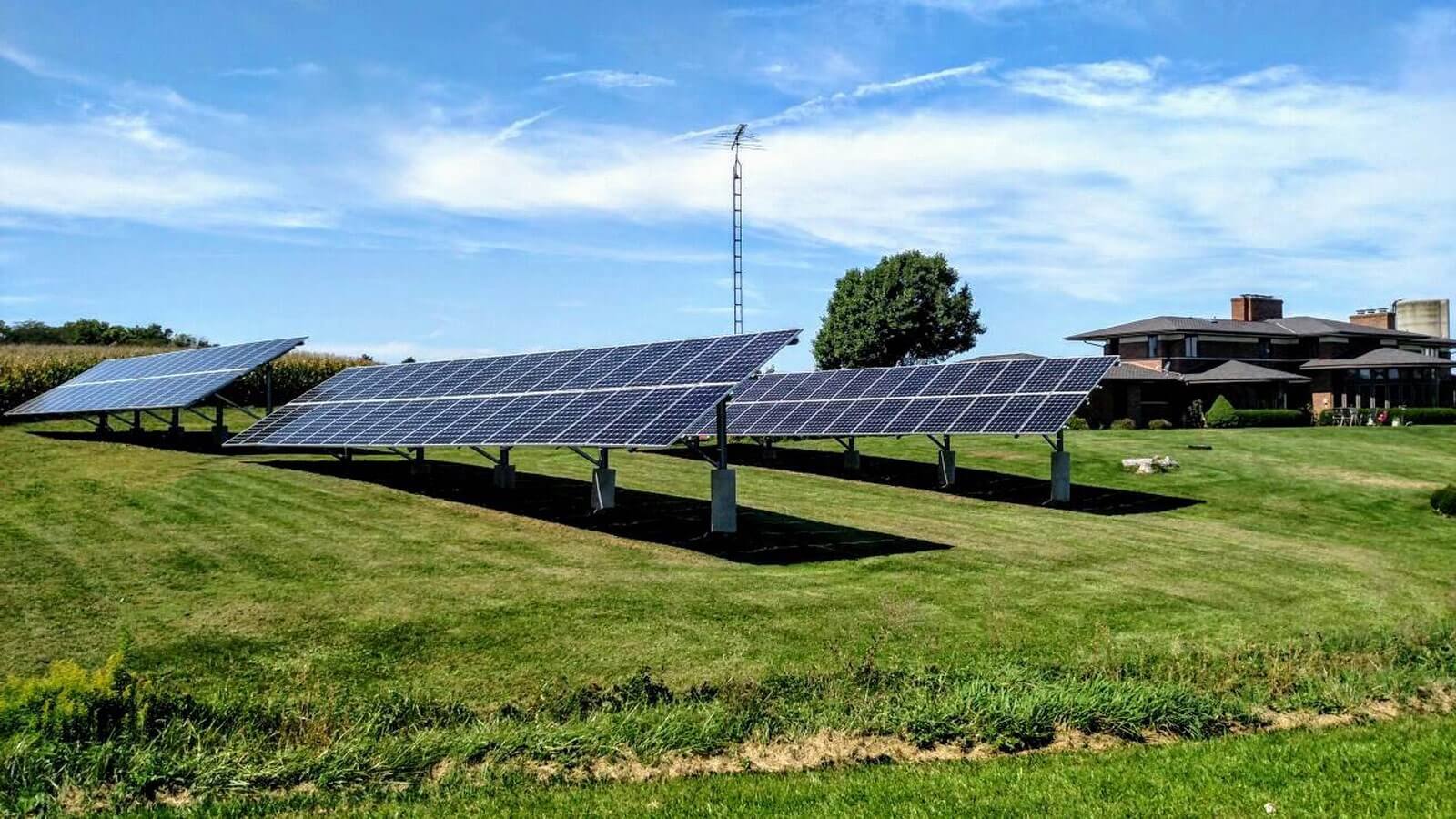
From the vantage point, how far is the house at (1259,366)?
7594 centimetres

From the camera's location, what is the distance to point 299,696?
15555 millimetres

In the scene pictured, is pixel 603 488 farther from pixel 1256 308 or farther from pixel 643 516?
pixel 1256 308

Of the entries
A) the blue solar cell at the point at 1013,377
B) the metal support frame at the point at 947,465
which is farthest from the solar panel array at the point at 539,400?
the blue solar cell at the point at 1013,377

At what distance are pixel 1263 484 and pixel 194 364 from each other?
44.6 meters

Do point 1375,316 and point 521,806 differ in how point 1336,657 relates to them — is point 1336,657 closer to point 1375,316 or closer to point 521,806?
point 521,806

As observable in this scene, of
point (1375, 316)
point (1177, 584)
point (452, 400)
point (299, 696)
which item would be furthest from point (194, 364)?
point (1375, 316)

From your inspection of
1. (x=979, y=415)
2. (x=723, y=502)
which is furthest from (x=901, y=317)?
(x=723, y=502)

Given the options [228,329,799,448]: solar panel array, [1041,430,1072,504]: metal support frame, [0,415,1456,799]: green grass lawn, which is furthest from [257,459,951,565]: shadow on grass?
[1041,430,1072,504]: metal support frame

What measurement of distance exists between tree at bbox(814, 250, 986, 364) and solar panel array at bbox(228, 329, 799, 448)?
59.5 meters

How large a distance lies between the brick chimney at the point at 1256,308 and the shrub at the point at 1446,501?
54174mm

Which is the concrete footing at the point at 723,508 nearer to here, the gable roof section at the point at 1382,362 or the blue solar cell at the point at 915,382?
the blue solar cell at the point at 915,382

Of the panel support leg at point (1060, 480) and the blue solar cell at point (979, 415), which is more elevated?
the blue solar cell at point (979, 415)

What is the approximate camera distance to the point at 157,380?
46688 mm

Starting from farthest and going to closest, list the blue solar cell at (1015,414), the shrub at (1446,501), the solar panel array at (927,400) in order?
the solar panel array at (927,400) < the shrub at (1446,501) < the blue solar cell at (1015,414)
